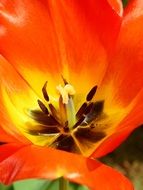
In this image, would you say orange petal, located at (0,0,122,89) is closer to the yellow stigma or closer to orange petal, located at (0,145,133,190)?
the yellow stigma

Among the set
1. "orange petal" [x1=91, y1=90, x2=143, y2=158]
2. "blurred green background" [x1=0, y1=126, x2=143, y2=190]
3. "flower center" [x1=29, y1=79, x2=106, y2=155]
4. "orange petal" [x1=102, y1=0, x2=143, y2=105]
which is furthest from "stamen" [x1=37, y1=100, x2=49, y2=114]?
"blurred green background" [x1=0, y1=126, x2=143, y2=190]

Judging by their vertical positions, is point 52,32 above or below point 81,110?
above

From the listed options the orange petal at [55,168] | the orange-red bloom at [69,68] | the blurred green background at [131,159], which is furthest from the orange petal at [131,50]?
the blurred green background at [131,159]

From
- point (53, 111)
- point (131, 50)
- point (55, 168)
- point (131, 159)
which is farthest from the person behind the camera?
point (131, 159)

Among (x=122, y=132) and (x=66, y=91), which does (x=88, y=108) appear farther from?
(x=122, y=132)

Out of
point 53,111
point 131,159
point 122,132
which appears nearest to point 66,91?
point 53,111

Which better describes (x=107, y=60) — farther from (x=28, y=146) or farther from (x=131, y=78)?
(x=28, y=146)
